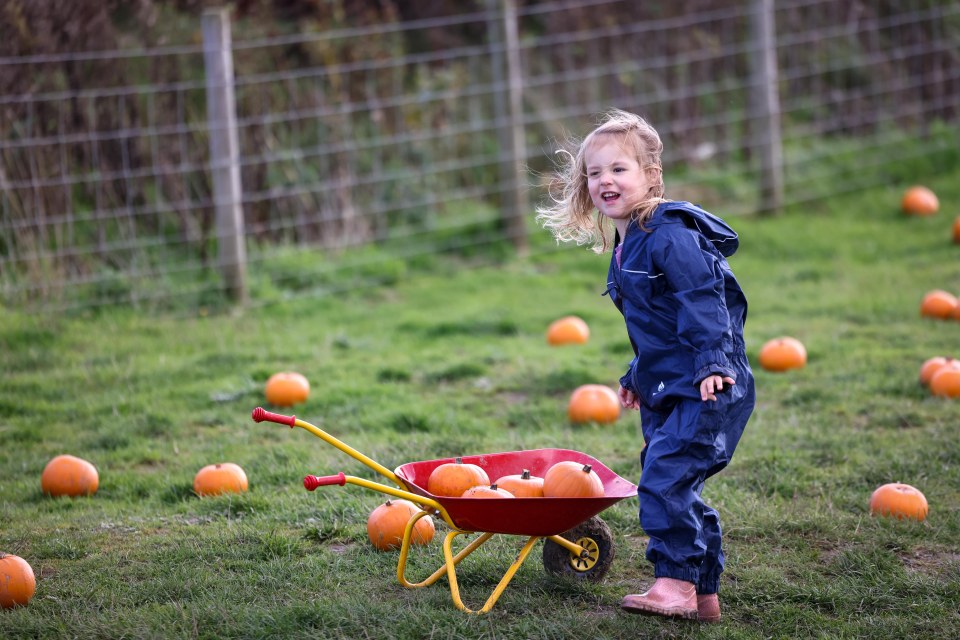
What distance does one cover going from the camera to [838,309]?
779cm

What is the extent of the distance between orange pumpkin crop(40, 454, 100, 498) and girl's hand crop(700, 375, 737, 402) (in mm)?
2960

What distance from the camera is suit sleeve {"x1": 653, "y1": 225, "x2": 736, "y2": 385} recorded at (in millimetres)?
3367

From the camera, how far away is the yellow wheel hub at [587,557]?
12.5 feet

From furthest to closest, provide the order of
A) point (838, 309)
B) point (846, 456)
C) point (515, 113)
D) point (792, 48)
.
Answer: point (792, 48)
point (515, 113)
point (838, 309)
point (846, 456)

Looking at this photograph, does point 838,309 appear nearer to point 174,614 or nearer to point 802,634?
point 802,634

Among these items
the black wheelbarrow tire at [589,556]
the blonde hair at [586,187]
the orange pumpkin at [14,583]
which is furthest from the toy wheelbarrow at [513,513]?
the orange pumpkin at [14,583]

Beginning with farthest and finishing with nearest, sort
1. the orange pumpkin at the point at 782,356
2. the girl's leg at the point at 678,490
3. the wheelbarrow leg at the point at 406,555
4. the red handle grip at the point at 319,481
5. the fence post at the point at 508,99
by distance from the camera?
the fence post at the point at 508,99
the orange pumpkin at the point at 782,356
the wheelbarrow leg at the point at 406,555
the girl's leg at the point at 678,490
the red handle grip at the point at 319,481

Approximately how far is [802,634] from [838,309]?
4770mm

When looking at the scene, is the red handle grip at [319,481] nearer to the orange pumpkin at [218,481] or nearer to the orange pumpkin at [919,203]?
the orange pumpkin at [218,481]

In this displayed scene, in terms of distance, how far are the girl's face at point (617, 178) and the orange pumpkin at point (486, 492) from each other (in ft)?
3.35

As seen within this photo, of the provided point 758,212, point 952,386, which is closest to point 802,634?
point 952,386

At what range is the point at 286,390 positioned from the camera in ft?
19.7

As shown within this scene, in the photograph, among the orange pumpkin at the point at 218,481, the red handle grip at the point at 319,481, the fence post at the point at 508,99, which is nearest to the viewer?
the red handle grip at the point at 319,481

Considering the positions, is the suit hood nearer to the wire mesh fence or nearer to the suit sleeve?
the suit sleeve
